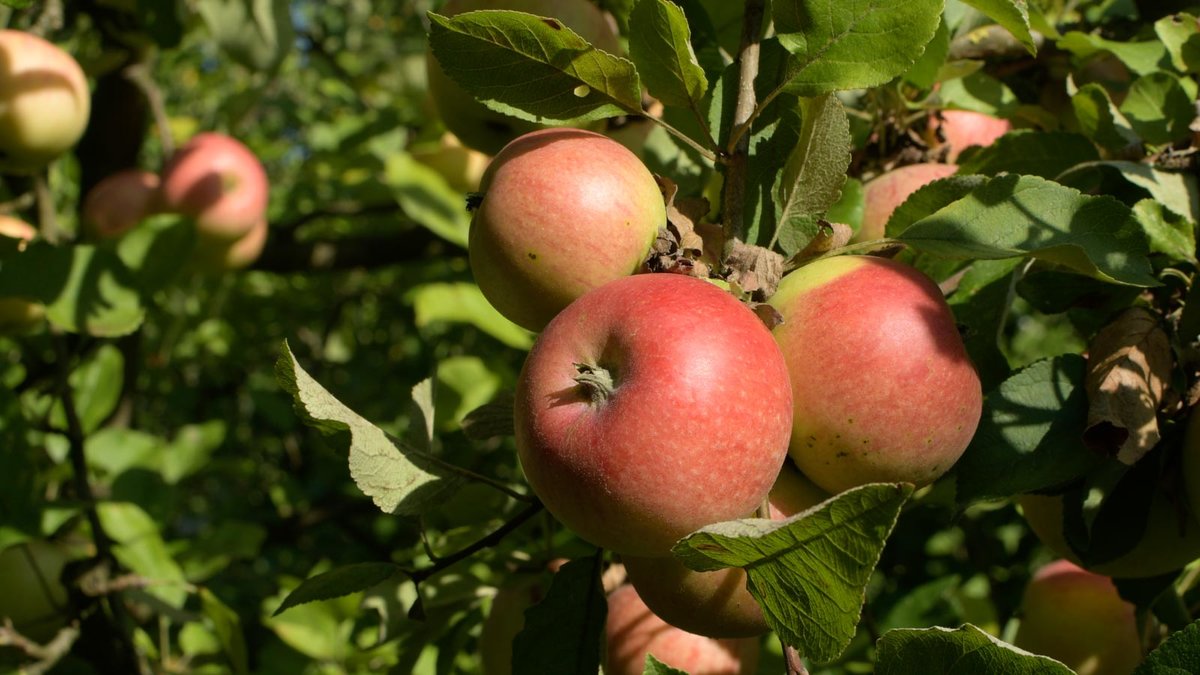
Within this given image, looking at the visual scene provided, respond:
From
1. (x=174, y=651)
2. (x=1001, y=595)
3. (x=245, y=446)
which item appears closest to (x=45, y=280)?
(x=174, y=651)

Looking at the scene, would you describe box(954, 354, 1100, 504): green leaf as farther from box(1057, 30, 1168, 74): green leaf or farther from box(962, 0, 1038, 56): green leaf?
box(1057, 30, 1168, 74): green leaf

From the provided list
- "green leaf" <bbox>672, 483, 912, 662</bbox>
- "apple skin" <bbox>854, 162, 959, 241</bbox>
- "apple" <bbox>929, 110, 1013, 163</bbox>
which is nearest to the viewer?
"green leaf" <bbox>672, 483, 912, 662</bbox>

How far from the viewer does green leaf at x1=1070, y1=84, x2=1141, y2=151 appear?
108 centimetres

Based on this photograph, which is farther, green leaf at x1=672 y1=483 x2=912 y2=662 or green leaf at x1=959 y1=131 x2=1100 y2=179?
green leaf at x1=959 y1=131 x2=1100 y2=179

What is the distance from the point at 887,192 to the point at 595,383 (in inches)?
20.5

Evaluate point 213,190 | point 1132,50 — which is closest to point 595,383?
point 1132,50

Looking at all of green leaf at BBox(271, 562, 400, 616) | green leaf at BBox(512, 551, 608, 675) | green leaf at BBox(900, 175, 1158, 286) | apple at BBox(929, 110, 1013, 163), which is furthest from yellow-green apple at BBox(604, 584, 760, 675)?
apple at BBox(929, 110, 1013, 163)

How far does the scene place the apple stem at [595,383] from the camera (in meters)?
0.69

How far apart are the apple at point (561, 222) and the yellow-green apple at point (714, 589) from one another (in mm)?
215

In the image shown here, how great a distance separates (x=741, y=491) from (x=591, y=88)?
0.35m

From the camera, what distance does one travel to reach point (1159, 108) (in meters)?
1.08

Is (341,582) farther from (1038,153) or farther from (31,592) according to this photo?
(31,592)

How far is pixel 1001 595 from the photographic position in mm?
2238

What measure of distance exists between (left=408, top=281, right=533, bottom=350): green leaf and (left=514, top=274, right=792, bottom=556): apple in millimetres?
1341
